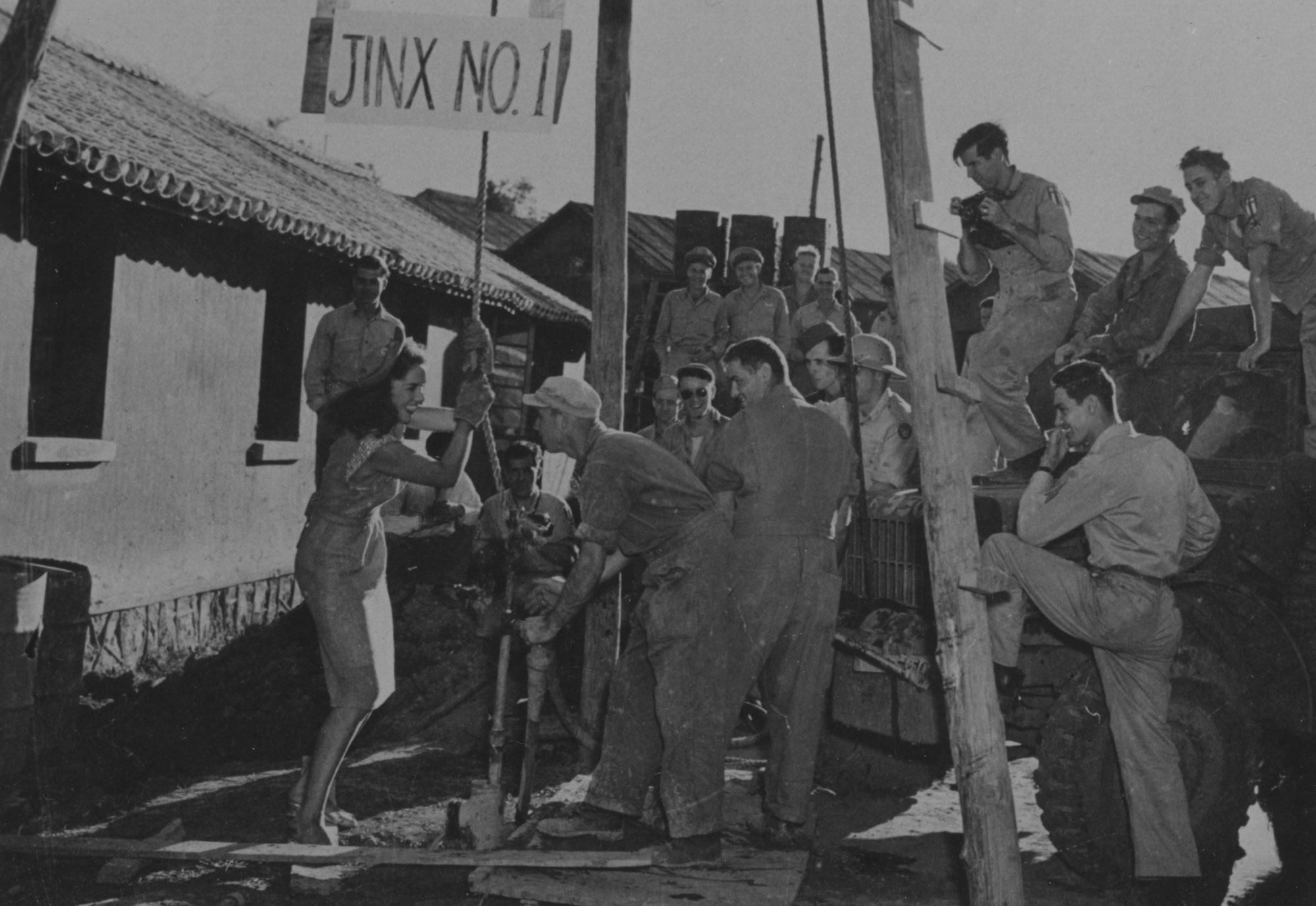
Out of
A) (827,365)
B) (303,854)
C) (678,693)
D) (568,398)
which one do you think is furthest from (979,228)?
(303,854)

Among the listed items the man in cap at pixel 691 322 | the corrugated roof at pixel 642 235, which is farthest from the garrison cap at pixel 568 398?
the corrugated roof at pixel 642 235

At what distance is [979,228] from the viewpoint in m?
7.42

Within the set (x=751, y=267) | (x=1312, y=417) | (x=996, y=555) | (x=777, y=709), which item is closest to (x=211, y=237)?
(x=751, y=267)

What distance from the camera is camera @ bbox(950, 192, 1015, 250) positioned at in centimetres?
709

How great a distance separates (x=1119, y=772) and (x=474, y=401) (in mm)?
3260

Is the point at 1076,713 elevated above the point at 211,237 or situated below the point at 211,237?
below

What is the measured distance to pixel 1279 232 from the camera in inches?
266

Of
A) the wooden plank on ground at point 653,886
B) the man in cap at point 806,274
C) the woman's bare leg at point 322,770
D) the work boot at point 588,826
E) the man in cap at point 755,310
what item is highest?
the man in cap at point 806,274

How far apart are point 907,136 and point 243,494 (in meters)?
7.45

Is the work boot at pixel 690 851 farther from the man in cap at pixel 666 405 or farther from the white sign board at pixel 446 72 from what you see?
the man in cap at pixel 666 405

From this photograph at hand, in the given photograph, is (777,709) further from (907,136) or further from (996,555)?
(907,136)

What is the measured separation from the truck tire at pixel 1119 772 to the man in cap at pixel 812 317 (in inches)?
232

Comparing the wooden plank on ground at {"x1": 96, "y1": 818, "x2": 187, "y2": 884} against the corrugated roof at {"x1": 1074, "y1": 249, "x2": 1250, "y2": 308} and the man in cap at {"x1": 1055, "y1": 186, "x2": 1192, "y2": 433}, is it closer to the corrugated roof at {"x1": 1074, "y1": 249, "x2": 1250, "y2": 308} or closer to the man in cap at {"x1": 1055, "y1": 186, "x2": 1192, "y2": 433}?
the man in cap at {"x1": 1055, "y1": 186, "x2": 1192, "y2": 433}

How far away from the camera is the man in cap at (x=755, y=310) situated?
36.7 feet
